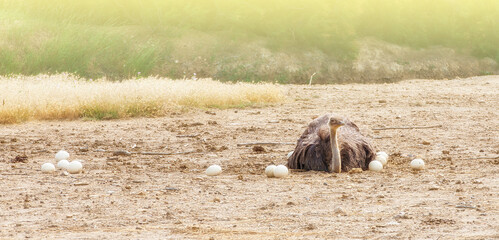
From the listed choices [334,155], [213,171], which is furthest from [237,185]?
[334,155]

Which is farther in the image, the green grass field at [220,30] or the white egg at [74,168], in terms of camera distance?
the green grass field at [220,30]

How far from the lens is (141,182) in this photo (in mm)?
7328

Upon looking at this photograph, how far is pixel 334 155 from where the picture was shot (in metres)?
7.38

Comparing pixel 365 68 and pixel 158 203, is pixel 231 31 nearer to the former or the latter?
pixel 365 68

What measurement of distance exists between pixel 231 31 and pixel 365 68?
483cm

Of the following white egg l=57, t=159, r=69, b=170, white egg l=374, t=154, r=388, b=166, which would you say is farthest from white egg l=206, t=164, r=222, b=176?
white egg l=374, t=154, r=388, b=166

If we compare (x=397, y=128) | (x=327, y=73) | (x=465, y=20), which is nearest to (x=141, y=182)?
(x=397, y=128)

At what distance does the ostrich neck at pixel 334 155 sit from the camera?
7238 mm

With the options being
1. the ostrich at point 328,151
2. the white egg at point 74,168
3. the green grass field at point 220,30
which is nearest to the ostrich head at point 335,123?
the ostrich at point 328,151

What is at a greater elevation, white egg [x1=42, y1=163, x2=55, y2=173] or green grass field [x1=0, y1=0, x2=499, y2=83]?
green grass field [x1=0, y1=0, x2=499, y2=83]

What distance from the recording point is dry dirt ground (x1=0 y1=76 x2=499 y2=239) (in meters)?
5.34

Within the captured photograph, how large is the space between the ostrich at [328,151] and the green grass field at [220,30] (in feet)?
47.4

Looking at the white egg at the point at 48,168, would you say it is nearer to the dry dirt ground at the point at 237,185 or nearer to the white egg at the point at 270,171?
the dry dirt ground at the point at 237,185

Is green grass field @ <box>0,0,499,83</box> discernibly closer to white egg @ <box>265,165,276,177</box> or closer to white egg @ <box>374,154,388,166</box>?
white egg @ <box>374,154,388,166</box>
